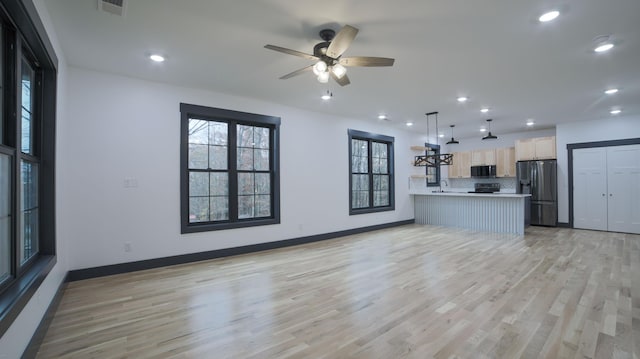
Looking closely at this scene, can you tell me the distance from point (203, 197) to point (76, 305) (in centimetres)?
217

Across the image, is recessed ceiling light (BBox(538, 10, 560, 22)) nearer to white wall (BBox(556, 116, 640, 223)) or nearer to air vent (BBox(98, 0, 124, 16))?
air vent (BBox(98, 0, 124, 16))

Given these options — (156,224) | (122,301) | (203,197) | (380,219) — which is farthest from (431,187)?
(122,301)

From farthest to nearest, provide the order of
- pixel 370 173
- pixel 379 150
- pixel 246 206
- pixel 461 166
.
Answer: pixel 461 166 < pixel 379 150 < pixel 370 173 < pixel 246 206

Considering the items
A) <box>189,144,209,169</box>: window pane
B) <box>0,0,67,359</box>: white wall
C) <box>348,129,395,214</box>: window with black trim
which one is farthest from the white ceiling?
<box>348,129,395,214</box>: window with black trim

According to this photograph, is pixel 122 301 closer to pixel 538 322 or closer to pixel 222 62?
pixel 222 62

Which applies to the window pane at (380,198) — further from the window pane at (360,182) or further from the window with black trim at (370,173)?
the window pane at (360,182)

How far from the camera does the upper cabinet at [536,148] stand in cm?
797

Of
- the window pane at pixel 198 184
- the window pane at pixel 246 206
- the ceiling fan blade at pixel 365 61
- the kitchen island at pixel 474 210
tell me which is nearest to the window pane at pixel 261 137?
the window pane at pixel 246 206

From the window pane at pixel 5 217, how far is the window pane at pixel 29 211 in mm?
480

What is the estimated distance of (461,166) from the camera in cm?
998

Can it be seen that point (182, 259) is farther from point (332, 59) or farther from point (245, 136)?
point (332, 59)

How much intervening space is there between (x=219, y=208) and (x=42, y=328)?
275 cm

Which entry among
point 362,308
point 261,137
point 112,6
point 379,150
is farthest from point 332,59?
point 379,150

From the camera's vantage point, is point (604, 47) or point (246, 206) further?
point (246, 206)
